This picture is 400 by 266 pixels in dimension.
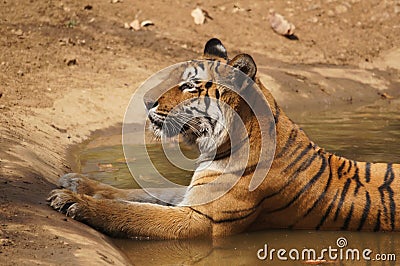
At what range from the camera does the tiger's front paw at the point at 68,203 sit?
4805 millimetres

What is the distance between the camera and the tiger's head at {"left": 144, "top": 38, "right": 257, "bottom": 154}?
5207mm

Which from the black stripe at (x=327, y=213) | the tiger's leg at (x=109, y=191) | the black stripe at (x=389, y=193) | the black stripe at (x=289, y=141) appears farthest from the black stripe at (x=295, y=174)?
the tiger's leg at (x=109, y=191)

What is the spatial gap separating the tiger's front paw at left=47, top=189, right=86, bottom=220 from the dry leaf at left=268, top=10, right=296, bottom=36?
363 inches

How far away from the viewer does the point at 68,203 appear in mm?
4848

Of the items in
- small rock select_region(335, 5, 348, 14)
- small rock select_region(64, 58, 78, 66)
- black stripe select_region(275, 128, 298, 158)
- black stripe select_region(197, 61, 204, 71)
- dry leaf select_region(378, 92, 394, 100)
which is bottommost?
black stripe select_region(275, 128, 298, 158)

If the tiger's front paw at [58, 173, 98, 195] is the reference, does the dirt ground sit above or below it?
above

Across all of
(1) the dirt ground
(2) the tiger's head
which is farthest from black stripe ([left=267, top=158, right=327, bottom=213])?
(1) the dirt ground

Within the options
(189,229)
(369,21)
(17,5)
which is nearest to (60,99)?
(17,5)

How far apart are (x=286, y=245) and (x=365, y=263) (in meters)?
0.55

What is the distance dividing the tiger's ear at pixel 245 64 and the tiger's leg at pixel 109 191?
1.13m

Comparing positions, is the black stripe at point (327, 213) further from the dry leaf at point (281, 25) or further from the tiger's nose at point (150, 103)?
the dry leaf at point (281, 25)

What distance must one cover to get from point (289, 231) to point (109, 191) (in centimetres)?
138

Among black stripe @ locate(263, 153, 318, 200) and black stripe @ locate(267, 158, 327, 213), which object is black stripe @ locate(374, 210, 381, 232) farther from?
black stripe @ locate(263, 153, 318, 200)

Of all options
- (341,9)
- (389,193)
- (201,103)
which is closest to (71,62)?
(201,103)
